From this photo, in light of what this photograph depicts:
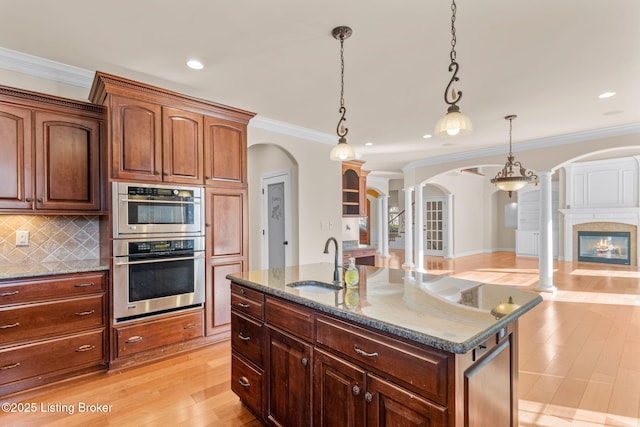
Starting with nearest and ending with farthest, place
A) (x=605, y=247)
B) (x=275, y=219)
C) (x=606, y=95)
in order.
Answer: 1. (x=606, y=95)
2. (x=275, y=219)
3. (x=605, y=247)

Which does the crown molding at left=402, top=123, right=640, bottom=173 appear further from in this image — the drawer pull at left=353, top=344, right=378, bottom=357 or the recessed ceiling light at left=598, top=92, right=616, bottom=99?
the drawer pull at left=353, top=344, right=378, bottom=357

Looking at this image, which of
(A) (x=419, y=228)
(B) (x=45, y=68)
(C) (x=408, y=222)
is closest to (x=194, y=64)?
(B) (x=45, y=68)

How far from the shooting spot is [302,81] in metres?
3.12

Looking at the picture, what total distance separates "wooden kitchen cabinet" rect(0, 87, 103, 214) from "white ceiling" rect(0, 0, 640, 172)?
0.42 m

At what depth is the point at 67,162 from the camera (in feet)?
8.98

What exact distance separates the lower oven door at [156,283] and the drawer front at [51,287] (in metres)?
0.16

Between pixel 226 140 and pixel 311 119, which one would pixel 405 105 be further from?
pixel 226 140

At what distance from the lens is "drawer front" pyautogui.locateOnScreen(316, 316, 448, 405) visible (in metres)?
1.14

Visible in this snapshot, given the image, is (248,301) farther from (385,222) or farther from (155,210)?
(385,222)

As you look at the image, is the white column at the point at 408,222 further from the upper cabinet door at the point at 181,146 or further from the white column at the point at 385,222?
Result: the upper cabinet door at the point at 181,146

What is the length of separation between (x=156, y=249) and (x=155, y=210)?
13.9 inches

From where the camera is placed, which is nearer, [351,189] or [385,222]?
[351,189]

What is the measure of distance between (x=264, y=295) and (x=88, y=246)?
2193 mm

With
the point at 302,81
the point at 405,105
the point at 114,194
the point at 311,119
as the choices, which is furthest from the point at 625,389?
the point at 114,194
